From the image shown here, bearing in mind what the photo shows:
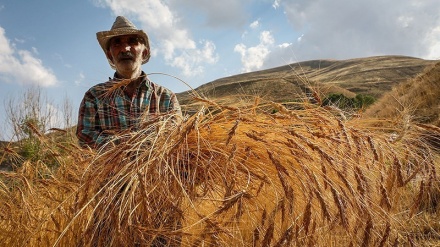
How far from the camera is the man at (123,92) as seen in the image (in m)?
1.95

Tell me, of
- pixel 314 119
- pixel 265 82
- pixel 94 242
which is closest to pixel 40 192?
pixel 94 242

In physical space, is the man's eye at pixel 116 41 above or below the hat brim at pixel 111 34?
below

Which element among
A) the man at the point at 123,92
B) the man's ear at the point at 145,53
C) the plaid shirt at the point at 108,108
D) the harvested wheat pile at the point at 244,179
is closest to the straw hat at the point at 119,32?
the man at the point at 123,92

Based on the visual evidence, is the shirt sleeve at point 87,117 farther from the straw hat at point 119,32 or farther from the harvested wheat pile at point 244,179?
the harvested wheat pile at point 244,179

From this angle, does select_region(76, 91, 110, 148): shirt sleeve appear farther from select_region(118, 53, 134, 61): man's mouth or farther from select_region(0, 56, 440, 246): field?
select_region(0, 56, 440, 246): field

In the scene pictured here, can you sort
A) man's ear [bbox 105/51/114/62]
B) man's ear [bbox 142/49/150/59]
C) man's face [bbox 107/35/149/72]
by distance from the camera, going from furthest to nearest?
1. man's ear [bbox 142/49/150/59]
2. man's ear [bbox 105/51/114/62]
3. man's face [bbox 107/35/149/72]

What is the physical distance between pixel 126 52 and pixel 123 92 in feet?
0.96

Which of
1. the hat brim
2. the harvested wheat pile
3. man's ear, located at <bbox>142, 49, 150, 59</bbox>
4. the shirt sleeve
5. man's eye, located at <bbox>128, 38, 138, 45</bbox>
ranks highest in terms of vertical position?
the hat brim

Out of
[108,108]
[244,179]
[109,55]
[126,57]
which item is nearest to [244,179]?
[244,179]

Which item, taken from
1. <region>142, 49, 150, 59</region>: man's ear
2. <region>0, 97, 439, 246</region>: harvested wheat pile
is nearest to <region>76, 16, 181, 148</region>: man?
<region>142, 49, 150, 59</region>: man's ear

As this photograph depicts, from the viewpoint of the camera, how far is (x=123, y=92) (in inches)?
81.8

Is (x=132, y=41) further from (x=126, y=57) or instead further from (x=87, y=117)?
(x=87, y=117)

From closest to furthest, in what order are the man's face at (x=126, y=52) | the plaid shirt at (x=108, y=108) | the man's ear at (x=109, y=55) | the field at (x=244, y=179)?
the field at (x=244, y=179) → the plaid shirt at (x=108, y=108) → the man's face at (x=126, y=52) → the man's ear at (x=109, y=55)

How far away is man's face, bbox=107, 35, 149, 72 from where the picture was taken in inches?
84.7
